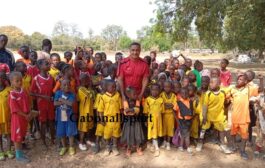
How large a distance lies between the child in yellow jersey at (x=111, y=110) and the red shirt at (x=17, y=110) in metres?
1.12

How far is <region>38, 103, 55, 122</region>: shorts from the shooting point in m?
4.94

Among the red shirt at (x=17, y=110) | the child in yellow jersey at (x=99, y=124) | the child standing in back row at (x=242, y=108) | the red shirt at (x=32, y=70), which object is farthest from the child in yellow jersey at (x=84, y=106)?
the child standing in back row at (x=242, y=108)

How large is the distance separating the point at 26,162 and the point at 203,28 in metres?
12.2

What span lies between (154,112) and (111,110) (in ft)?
2.23

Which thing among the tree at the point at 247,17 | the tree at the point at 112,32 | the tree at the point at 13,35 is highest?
the tree at the point at 112,32

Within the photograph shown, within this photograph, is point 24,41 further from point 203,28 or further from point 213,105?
point 213,105

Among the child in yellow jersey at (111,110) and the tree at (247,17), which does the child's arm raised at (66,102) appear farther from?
the tree at (247,17)

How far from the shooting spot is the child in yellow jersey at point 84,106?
16.2ft

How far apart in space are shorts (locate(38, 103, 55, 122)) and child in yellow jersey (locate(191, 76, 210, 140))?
2314mm

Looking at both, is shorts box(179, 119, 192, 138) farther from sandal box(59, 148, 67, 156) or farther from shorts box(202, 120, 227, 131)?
Result: sandal box(59, 148, 67, 156)

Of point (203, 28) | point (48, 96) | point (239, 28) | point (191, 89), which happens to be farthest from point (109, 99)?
point (203, 28)

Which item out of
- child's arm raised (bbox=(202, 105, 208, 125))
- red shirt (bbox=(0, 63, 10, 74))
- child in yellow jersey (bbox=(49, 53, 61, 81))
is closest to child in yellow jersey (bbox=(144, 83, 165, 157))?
child's arm raised (bbox=(202, 105, 208, 125))

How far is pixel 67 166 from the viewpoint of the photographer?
451cm

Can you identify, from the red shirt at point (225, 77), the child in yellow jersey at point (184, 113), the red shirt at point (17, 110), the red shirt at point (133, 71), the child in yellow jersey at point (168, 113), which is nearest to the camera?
the red shirt at point (17, 110)
